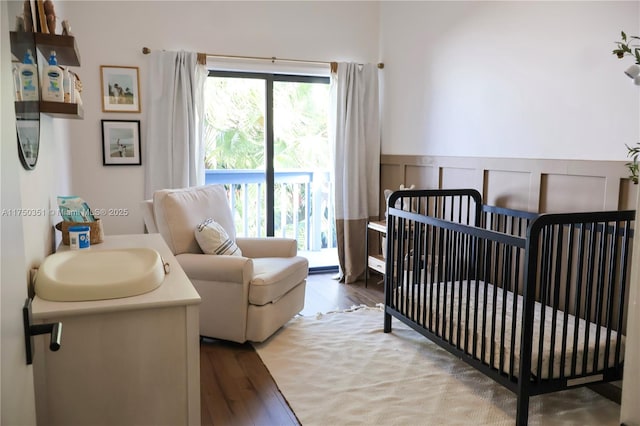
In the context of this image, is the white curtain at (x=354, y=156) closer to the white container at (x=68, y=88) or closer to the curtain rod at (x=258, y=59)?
the curtain rod at (x=258, y=59)

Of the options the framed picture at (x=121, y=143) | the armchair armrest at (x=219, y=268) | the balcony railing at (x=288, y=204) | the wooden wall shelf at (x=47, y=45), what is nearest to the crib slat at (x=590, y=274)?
the armchair armrest at (x=219, y=268)

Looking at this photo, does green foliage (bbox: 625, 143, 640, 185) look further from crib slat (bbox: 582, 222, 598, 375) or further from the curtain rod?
the curtain rod

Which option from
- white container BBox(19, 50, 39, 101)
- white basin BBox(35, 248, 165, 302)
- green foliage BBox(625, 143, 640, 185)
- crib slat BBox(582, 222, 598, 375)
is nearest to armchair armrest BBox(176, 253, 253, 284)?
white basin BBox(35, 248, 165, 302)

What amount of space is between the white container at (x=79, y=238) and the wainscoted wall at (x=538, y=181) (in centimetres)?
238

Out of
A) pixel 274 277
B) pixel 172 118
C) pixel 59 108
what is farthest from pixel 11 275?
pixel 172 118

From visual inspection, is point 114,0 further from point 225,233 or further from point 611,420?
point 611,420

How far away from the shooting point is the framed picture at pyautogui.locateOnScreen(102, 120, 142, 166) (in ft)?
12.7

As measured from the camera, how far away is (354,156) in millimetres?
4488

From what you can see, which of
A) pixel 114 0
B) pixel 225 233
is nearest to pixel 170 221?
pixel 225 233

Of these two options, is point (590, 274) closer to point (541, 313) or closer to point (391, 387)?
point (541, 313)

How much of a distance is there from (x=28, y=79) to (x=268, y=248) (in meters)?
1.97

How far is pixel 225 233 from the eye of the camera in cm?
320

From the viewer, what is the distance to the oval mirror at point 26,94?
1527 mm

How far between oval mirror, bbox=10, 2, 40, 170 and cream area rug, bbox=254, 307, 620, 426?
5.02ft
